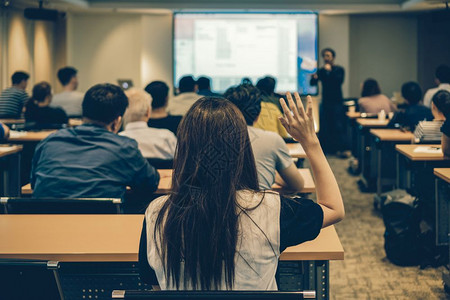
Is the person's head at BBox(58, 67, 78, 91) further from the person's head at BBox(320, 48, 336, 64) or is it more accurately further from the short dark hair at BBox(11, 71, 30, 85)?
the person's head at BBox(320, 48, 336, 64)

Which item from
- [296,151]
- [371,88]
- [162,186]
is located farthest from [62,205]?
[371,88]

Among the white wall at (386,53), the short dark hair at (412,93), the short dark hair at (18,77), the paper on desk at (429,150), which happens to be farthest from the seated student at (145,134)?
the white wall at (386,53)

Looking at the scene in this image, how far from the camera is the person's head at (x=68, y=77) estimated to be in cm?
772

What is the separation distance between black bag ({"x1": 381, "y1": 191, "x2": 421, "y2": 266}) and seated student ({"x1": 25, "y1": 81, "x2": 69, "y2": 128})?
363cm

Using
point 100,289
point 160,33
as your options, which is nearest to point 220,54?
point 160,33

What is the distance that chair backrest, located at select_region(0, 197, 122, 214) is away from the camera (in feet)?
8.09

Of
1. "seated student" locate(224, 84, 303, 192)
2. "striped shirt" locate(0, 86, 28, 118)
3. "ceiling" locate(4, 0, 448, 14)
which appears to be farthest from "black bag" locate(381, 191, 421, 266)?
"ceiling" locate(4, 0, 448, 14)

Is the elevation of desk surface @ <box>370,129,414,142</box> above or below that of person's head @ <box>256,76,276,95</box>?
Answer: below

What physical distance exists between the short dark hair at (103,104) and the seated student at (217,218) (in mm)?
1513

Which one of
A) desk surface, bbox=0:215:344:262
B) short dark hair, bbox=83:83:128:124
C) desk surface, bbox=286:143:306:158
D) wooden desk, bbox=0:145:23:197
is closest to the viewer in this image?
desk surface, bbox=0:215:344:262

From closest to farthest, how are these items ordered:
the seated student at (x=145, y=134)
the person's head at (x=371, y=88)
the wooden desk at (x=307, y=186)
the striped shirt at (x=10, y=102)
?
the wooden desk at (x=307, y=186)
the seated student at (x=145, y=134)
the striped shirt at (x=10, y=102)
the person's head at (x=371, y=88)

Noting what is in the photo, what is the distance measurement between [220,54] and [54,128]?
181 inches

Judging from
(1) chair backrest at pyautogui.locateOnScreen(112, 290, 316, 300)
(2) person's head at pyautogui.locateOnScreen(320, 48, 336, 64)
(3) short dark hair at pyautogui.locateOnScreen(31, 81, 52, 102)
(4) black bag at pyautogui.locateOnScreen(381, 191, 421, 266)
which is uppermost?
(2) person's head at pyautogui.locateOnScreen(320, 48, 336, 64)

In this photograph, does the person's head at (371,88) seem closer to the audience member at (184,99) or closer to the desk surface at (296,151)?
the audience member at (184,99)
